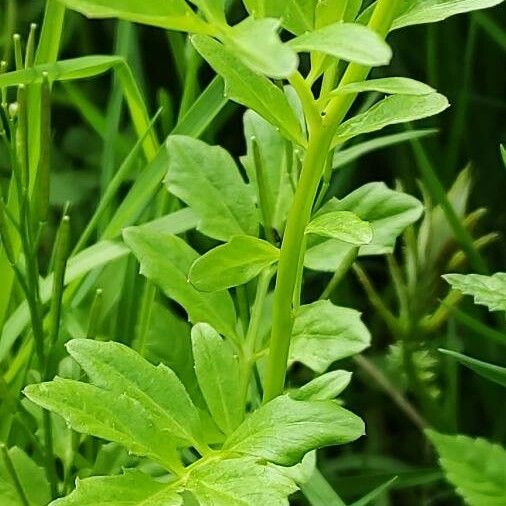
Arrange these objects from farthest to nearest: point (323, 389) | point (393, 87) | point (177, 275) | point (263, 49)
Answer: point (177, 275) < point (323, 389) < point (393, 87) < point (263, 49)

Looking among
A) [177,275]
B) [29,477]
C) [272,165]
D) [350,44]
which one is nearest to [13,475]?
[29,477]

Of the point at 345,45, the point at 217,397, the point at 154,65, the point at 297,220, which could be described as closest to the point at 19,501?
the point at 217,397

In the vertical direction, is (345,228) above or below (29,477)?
above

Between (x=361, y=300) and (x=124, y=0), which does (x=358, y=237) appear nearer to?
(x=124, y=0)

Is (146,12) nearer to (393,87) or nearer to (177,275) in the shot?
(393,87)

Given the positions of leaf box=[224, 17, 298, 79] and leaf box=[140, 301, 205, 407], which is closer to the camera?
leaf box=[224, 17, 298, 79]

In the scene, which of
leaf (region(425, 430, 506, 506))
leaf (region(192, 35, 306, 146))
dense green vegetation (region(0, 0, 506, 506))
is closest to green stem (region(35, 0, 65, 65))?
dense green vegetation (region(0, 0, 506, 506))

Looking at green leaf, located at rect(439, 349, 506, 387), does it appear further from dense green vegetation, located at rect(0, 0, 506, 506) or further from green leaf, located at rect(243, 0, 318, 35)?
green leaf, located at rect(243, 0, 318, 35)
